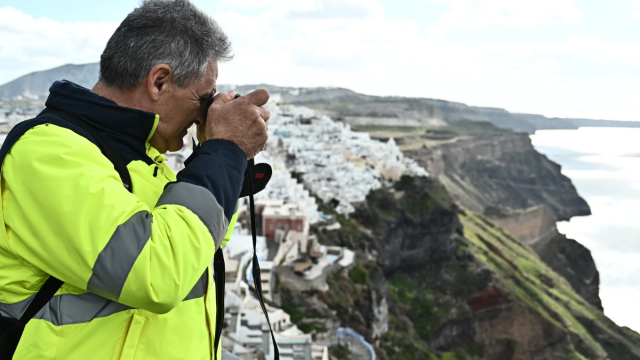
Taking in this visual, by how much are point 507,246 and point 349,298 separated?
84.3 ft

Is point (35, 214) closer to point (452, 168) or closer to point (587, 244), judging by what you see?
point (587, 244)

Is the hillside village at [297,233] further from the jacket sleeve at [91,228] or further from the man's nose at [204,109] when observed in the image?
the jacket sleeve at [91,228]

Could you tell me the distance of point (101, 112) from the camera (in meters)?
0.99

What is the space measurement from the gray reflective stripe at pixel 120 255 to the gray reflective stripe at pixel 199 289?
22 cm

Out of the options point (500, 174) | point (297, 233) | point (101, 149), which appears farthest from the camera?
point (500, 174)

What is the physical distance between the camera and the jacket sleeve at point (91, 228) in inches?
32.4

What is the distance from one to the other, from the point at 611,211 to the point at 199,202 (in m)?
74.4

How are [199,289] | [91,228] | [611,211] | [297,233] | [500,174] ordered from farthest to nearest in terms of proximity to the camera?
[500,174], [611,211], [297,233], [199,289], [91,228]

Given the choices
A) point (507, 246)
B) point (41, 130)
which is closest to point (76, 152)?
point (41, 130)

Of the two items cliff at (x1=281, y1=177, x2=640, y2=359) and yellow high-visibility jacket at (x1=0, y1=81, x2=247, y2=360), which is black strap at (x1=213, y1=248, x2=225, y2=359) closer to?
yellow high-visibility jacket at (x1=0, y1=81, x2=247, y2=360)

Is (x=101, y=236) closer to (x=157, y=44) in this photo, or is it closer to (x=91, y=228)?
(x=91, y=228)

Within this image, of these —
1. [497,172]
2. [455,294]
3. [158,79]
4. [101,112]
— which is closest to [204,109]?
[158,79]

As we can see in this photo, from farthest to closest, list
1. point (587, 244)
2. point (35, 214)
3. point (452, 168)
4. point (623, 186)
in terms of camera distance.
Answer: point (623, 186)
point (452, 168)
point (587, 244)
point (35, 214)

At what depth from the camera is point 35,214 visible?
83 centimetres
